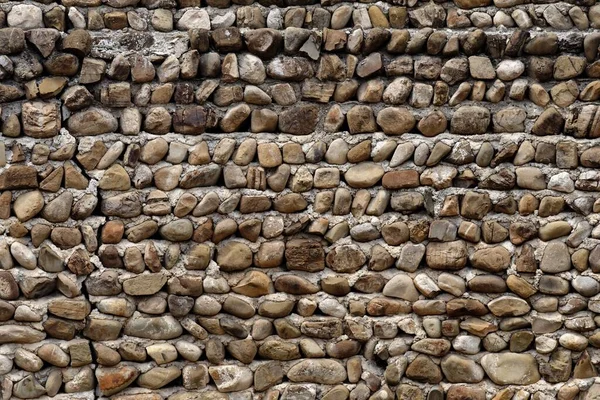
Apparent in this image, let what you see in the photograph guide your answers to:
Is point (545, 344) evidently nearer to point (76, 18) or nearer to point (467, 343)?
point (467, 343)

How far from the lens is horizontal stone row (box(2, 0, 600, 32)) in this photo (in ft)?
10.5

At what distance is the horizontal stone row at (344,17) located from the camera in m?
3.21

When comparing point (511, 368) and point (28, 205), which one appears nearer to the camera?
point (28, 205)

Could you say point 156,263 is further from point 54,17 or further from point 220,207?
point 54,17

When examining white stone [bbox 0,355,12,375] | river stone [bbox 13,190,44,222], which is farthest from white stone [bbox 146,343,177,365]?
river stone [bbox 13,190,44,222]

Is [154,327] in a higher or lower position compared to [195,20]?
lower

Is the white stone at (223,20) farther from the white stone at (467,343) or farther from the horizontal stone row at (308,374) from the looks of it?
the white stone at (467,343)

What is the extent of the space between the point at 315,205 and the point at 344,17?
2.32ft

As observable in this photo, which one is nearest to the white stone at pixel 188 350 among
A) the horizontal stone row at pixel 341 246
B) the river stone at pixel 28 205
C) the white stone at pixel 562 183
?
the horizontal stone row at pixel 341 246

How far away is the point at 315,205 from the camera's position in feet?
10.7

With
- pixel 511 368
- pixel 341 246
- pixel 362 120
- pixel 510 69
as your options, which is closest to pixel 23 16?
pixel 362 120

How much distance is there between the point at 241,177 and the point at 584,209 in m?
1.28

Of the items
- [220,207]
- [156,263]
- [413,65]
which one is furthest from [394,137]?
[156,263]

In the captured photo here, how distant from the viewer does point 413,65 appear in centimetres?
325
